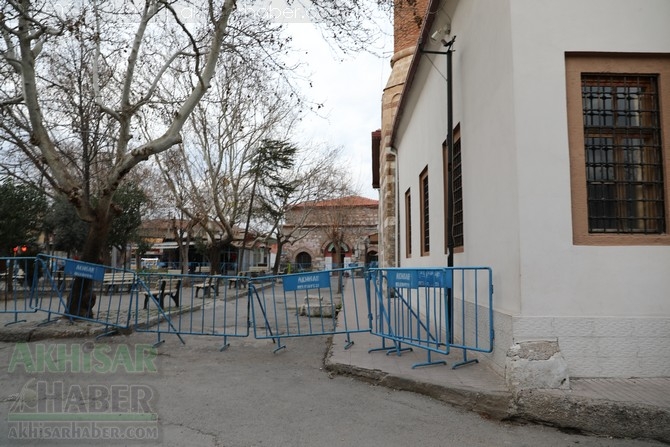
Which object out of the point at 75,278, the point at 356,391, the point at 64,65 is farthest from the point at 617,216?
the point at 64,65

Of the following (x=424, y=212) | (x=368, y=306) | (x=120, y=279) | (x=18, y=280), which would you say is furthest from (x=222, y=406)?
(x=18, y=280)

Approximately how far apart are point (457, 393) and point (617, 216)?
2.49 metres

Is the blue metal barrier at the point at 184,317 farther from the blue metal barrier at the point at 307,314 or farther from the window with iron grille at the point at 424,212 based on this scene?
the window with iron grille at the point at 424,212

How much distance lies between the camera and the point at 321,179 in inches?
1080

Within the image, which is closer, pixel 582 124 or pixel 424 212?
pixel 582 124

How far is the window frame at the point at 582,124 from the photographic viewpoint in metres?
4.79

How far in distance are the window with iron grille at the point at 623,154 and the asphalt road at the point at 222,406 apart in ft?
7.38

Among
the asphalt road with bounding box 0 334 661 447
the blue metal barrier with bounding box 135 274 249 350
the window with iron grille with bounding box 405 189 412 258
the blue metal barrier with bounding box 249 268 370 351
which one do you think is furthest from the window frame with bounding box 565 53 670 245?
the window with iron grille with bounding box 405 189 412 258

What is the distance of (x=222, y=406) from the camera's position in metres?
4.76

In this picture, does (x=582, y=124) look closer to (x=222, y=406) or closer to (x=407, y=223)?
(x=222, y=406)

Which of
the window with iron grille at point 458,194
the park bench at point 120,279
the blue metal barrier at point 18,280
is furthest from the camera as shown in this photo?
the blue metal barrier at point 18,280

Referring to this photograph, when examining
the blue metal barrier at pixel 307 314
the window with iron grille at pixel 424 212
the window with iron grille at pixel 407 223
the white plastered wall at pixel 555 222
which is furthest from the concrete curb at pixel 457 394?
the window with iron grille at pixel 407 223

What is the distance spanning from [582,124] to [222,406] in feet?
15.4

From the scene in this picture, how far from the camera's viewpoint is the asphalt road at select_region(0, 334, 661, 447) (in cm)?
393
